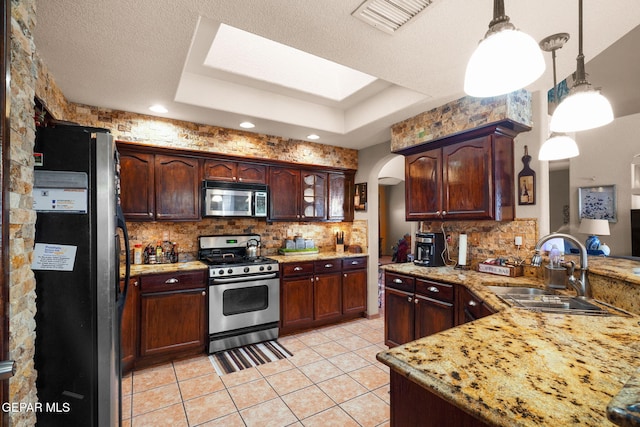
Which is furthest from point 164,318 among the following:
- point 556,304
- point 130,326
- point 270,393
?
point 556,304

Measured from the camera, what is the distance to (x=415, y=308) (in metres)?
2.97

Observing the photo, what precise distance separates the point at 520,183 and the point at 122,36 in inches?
136

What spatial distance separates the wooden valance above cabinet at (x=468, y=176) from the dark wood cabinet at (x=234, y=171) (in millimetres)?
1958

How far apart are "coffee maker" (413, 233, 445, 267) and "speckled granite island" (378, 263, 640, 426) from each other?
170 cm

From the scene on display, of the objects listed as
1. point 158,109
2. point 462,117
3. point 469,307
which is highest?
point 158,109

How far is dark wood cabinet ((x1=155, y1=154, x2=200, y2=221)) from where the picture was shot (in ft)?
10.8

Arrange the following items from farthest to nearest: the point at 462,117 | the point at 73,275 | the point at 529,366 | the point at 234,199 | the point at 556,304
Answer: the point at 234,199 → the point at 462,117 → the point at 556,304 → the point at 73,275 → the point at 529,366

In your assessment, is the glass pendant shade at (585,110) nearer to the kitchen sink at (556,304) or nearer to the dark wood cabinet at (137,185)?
the kitchen sink at (556,304)

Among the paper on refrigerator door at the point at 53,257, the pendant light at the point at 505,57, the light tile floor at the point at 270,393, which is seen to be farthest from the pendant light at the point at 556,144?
the paper on refrigerator door at the point at 53,257

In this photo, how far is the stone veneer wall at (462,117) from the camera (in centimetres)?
262

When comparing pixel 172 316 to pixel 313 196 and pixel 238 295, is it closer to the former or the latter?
pixel 238 295

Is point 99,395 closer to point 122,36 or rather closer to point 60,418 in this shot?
point 60,418

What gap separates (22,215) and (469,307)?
2.80m

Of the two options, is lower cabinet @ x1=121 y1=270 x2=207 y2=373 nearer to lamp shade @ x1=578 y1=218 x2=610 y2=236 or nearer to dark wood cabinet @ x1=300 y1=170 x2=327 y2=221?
dark wood cabinet @ x1=300 y1=170 x2=327 y2=221
